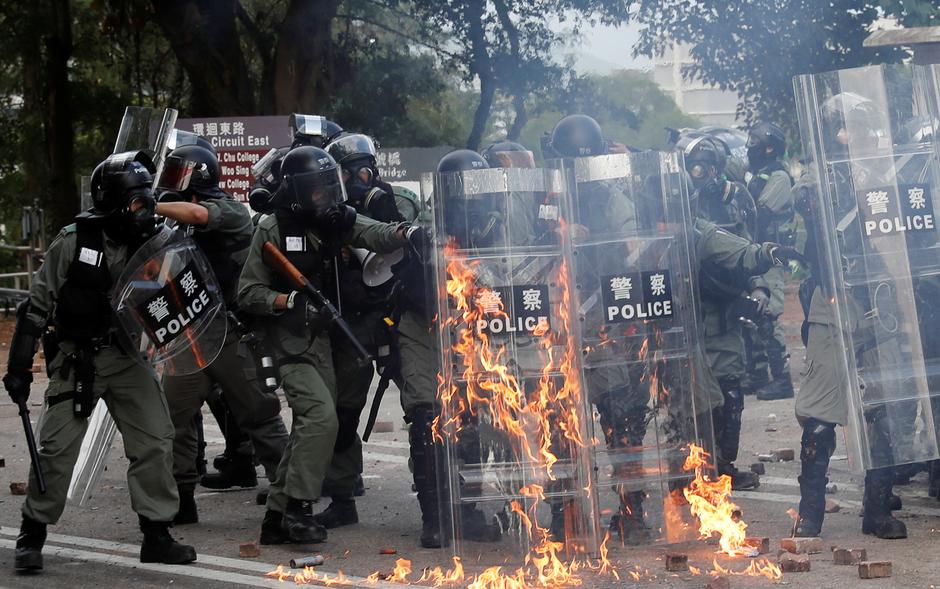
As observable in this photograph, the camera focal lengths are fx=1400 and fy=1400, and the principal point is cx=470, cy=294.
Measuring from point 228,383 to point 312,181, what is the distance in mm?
1269

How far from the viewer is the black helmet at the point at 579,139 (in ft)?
23.3

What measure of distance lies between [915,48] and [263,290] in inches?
135

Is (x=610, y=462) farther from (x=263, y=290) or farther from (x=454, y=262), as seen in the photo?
(x=263, y=290)

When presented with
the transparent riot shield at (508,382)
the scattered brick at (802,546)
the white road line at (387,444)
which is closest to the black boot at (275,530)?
the transparent riot shield at (508,382)

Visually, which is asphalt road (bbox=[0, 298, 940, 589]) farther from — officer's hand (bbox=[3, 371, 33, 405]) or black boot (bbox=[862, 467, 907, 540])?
officer's hand (bbox=[3, 371, 33, 405])

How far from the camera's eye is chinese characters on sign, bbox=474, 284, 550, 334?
5648mm

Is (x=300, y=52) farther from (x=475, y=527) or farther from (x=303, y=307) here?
(x=475, y=527)

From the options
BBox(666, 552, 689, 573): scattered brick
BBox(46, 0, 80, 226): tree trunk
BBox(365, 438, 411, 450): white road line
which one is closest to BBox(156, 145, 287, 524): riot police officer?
BBox(666, 552, 689, 573): scattered brick

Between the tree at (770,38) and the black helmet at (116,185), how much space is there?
810 cm

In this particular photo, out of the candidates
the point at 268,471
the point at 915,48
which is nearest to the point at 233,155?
the point at 268,471

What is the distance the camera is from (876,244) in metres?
5.97

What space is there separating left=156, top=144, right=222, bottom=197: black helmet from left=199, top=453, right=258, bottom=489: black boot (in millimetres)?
1764

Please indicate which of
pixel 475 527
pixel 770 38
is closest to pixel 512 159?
pixel 475 527

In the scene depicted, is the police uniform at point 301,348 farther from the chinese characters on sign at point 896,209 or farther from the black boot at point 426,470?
the chinese characters on sign at point 896,209
